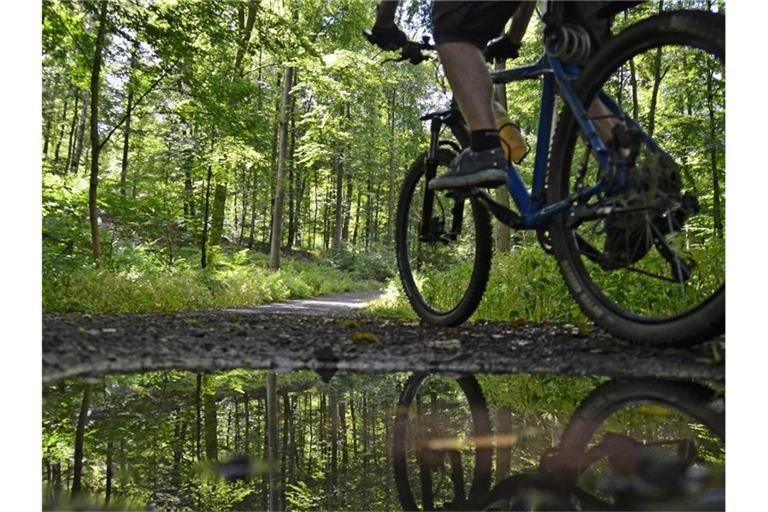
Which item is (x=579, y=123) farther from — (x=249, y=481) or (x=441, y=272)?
(x=441, y=272)

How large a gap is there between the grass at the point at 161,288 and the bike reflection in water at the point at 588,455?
20.3 feet

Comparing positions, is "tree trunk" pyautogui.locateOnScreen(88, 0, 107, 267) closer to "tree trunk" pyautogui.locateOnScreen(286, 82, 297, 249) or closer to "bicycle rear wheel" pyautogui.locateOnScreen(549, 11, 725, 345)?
"bicycle rear wheel" pyautogui.locateOnScreen(549, 11, 725, 345)

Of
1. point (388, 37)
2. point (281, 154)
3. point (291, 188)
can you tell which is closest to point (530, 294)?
point (388, 37)

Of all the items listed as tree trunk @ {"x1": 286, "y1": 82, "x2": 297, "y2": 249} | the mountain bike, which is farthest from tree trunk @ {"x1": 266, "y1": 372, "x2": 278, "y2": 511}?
tree trunk @ {"x1": 286, "y1": 82, "x2": 297, "y2": 249}

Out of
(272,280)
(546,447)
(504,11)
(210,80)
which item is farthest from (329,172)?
(546,447)

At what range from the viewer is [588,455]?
94cm

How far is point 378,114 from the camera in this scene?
852 inches

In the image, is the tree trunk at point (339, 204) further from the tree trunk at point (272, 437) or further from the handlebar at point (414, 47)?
the tree trunk at point (272, 437)

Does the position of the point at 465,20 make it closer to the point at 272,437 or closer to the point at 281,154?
the point at 272,437

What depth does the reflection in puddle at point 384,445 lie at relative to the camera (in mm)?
797

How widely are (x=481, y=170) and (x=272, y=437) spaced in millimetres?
1616

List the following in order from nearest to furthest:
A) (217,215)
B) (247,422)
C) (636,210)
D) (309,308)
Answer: (247,422) < (636,210) < (309,308) < (217,215)

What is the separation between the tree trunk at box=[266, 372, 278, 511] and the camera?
807 mm

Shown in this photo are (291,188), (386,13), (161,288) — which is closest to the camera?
(386,13)
